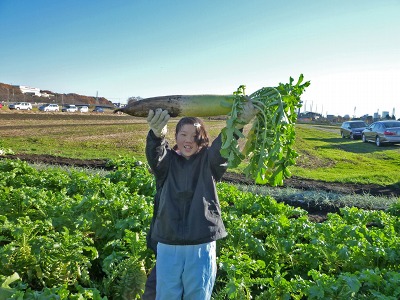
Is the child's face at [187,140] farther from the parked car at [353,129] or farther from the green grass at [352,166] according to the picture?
the parked car at [353,129]

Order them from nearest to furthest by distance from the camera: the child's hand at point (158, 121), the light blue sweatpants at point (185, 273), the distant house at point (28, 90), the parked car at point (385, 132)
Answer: the light blue sweatpants at point (185, 273), the child's hand at point (158, 121), the parked car at point (385, 132), the distant house at point (28, 90)

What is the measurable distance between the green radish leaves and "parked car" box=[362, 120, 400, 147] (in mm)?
20366

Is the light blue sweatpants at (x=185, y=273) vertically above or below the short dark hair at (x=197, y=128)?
below

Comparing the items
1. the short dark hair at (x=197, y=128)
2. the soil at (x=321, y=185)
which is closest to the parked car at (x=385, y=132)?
the soil at (x=321, y=185)

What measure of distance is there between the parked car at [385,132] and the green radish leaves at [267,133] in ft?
66.8

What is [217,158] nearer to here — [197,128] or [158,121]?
[197,128]

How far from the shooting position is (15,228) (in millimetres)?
3865

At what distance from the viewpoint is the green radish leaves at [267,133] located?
275cm

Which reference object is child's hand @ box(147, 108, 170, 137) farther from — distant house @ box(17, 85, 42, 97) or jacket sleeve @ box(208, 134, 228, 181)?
distant house @ box(17, 85, 42, 97)

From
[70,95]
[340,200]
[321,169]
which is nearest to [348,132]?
[321,169]

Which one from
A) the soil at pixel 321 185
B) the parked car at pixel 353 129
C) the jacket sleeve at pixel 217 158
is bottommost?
the soil at pixel 321 185

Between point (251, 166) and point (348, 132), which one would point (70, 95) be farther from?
point (251, 166)

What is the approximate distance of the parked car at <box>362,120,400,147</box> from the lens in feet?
69.1

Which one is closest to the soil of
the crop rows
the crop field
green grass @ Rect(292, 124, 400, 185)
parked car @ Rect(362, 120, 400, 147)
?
green grass @ Rect(292, 124, 400, 185)
